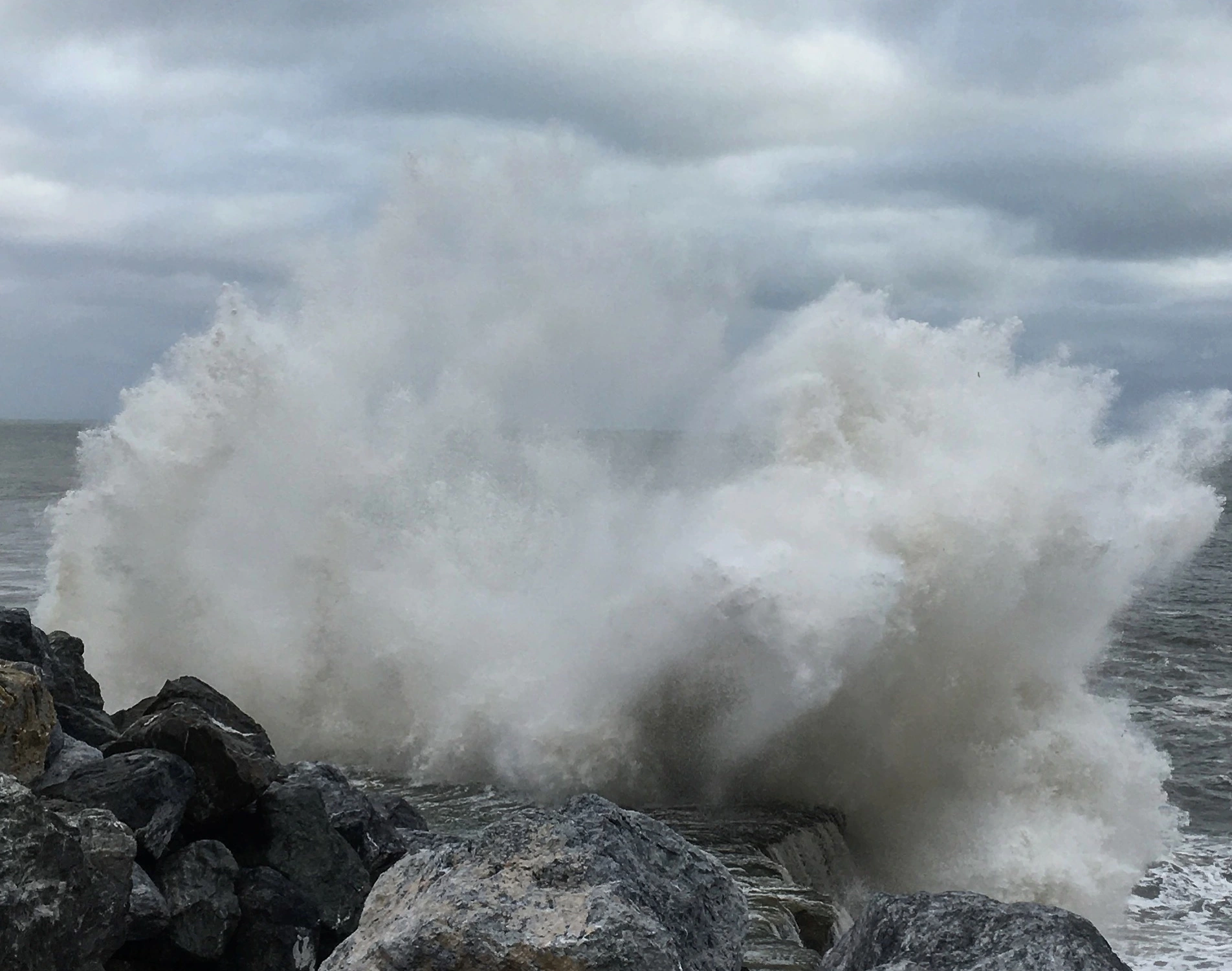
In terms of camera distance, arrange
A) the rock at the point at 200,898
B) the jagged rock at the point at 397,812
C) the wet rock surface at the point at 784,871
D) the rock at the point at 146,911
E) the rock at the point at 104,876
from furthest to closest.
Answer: the jagged rock at the point at 397,812, the wet rock surface at the point at 784,871, the rock at the point at 200,898, the rock at the point at 146,911, the rock at the point at 104,876

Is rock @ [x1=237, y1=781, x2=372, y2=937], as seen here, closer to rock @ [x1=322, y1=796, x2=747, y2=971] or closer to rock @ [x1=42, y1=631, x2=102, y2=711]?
rock @ [x1=42, y1=631, x2=102, y2=711]

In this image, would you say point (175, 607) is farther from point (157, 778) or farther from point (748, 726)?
point (157, 778)

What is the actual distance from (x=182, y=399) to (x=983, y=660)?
1104 cm

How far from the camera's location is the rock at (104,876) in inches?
196

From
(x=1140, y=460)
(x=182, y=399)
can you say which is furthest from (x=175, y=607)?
(x=1140, y=460)

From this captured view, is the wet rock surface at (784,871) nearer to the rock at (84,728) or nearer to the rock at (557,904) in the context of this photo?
the rock at (557,904)

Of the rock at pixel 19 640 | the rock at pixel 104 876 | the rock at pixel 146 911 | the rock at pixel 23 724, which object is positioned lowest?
the rock at pixel 146 911

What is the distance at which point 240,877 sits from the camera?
646 centimetres

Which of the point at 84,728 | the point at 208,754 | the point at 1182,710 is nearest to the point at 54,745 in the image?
the point at 208,754

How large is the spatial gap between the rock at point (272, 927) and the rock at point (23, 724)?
1.23 meters

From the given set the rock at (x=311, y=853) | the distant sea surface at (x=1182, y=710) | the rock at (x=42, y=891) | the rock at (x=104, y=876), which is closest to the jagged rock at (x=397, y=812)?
the rock at (x=311, y=853)

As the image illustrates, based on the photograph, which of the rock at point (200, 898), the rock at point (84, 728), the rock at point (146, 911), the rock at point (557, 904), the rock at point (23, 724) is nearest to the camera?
the rock at point (557, 904)

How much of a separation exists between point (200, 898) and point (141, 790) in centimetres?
66

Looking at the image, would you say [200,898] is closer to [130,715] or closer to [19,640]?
[19,640]
